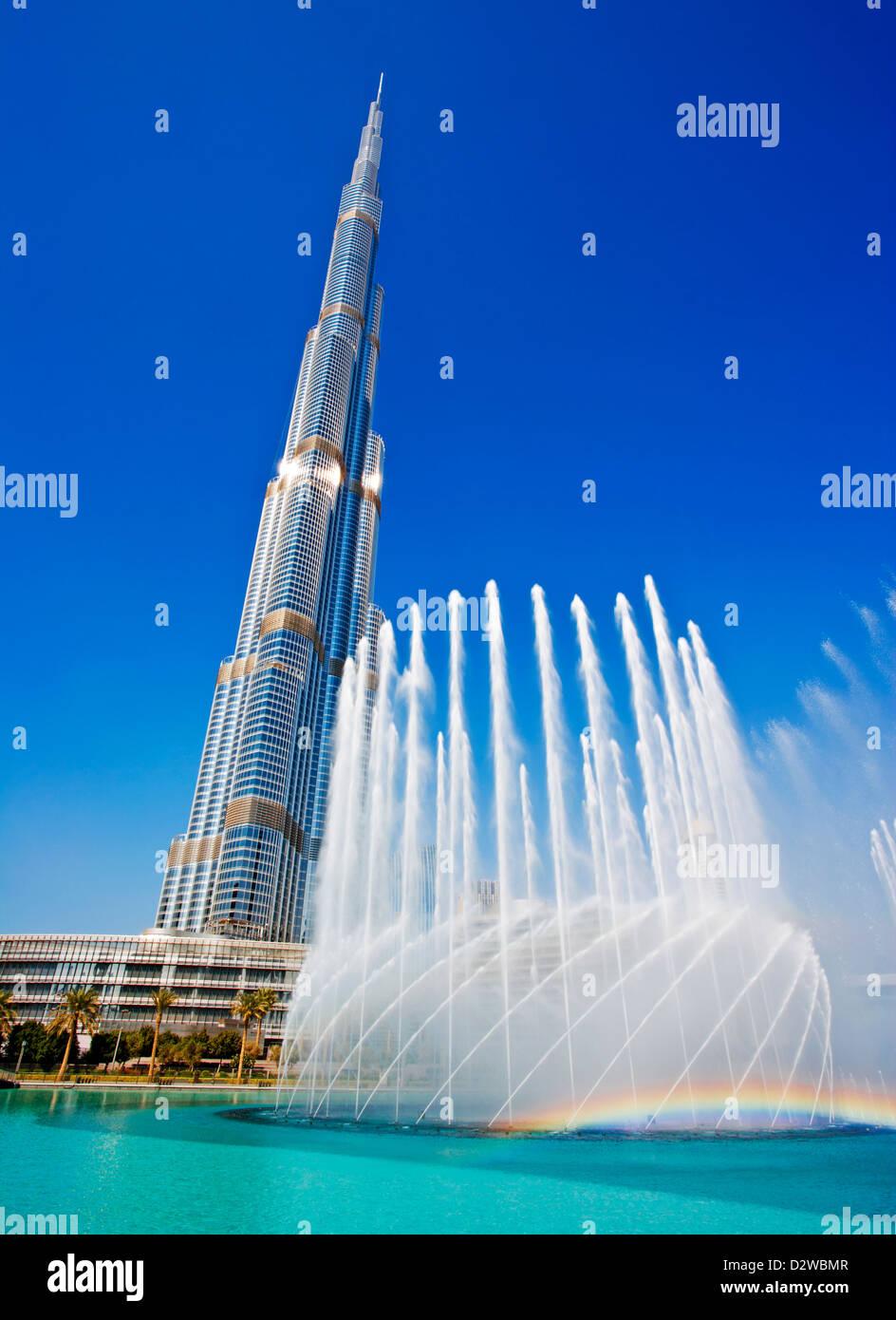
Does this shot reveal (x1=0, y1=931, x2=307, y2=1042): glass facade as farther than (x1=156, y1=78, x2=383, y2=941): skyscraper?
No

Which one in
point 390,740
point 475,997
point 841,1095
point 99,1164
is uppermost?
point 390,740

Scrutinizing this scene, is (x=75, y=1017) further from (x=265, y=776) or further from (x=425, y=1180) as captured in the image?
(x=265, y=776)

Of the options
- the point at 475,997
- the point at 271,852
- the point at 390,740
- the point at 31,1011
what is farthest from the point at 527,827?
the point at 271,852

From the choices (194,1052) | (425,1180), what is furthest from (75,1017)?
(425,1180)

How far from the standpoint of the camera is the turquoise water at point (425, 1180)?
16797mm

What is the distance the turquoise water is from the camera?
16797 millimetres

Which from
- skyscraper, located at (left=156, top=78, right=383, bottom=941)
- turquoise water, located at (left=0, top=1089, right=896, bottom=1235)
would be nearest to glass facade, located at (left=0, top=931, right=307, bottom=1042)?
skyscraper, located at (left=156, top=78, right=383, bottom=941)

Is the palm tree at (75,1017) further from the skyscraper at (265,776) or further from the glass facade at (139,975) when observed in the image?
the skyscraper at (265,776)

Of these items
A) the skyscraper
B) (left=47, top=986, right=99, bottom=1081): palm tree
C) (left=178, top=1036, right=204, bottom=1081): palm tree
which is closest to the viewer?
(left=47, top=986, right=99, bottom=1081): palm tree

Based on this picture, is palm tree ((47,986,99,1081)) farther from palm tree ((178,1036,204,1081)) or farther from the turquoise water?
the turquoise water

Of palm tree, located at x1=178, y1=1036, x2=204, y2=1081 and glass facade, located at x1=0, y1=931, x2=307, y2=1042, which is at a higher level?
glass facade, located at x1=0, y1=931, x2=307, y2=1042
